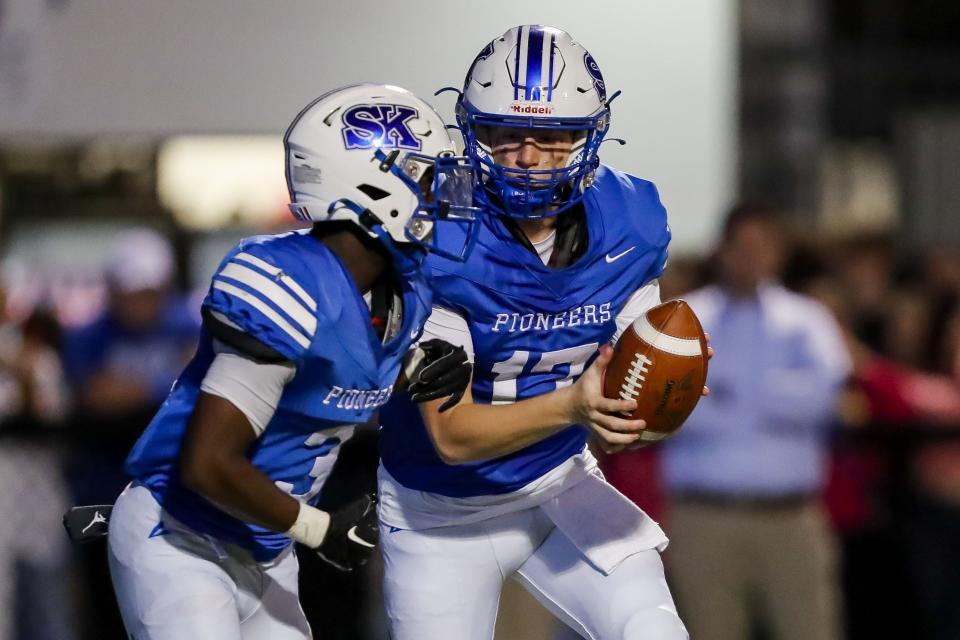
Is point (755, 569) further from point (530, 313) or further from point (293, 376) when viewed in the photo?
point (293, 376)

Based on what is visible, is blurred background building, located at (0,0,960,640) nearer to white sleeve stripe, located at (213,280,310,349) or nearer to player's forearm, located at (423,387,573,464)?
player's forearm, located at (423,387,573,464)

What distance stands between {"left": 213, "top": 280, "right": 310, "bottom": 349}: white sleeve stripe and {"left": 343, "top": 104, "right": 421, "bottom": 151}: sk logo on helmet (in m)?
0.38

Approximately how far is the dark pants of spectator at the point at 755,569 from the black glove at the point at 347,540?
225 centimetres

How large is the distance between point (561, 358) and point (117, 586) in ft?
3.40

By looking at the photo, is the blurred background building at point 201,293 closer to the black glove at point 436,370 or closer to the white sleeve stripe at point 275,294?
the black glove at point 436,370

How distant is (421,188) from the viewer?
3.02 m

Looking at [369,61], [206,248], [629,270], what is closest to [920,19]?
[206,248]

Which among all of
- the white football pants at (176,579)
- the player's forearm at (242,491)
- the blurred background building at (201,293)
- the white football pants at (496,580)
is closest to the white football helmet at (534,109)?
the white football pants at (496,580)

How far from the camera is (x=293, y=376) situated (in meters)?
2.84

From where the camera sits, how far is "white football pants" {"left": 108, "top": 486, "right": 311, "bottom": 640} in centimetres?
289

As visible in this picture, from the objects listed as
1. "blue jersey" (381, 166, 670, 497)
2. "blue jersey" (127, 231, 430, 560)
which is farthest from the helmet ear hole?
"blue jersey" (381, 166, 670, 497)

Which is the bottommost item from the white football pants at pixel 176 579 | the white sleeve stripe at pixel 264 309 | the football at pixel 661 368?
the white football pants at pixel 176 579

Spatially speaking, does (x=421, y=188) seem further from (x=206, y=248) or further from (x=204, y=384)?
(x=206, y=248)

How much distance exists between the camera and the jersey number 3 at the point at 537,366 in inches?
130
